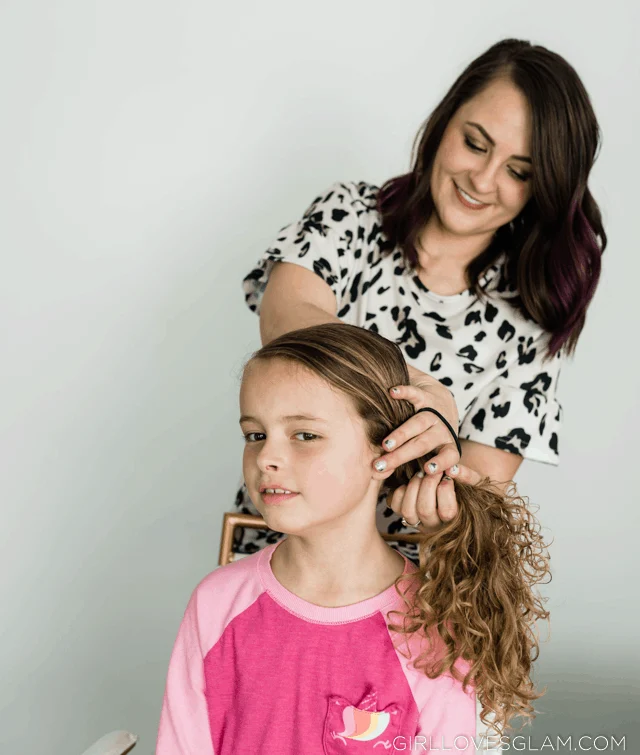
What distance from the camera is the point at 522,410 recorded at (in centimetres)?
167

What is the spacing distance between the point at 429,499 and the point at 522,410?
472 mm

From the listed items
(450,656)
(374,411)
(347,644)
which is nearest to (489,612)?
(450,656)

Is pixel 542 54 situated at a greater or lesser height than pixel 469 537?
greater

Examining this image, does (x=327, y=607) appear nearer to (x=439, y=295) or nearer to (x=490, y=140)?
(x=439, y=295)

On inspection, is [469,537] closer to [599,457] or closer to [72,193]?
[599,457]

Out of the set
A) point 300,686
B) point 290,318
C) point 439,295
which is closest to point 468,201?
point 439,295

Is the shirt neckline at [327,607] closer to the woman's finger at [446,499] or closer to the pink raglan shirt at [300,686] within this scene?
the pink raglan shirt at [300,686]

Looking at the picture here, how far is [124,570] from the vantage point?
2377 mm

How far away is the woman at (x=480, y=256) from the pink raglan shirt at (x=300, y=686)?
35cm

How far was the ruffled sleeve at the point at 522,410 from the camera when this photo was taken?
1.66m

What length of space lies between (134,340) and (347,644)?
3.87 ft

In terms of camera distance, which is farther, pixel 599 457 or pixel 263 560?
pixel 599 457

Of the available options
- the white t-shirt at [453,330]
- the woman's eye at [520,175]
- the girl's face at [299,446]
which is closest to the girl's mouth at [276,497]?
the girl's face at [299,446]

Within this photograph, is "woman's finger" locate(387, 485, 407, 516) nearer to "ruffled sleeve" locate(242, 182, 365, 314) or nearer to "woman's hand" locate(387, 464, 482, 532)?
"woman's hand" locate(387, 464, 482, 532)
